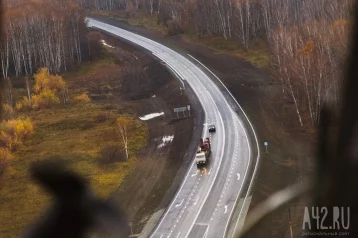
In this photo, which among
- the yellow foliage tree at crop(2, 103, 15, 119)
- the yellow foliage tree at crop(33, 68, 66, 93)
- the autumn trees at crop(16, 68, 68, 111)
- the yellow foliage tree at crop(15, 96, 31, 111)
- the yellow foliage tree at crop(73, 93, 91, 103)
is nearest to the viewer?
the yellow foliage tree at crop(2, 103, 15, 119)

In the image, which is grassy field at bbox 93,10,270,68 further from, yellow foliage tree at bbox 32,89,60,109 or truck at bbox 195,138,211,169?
yellow foliage tree at bbox 32,89,60,109

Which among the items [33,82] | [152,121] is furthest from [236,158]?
[33,82]

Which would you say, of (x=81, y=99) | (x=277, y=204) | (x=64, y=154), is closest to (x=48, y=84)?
(x=81, y=99)

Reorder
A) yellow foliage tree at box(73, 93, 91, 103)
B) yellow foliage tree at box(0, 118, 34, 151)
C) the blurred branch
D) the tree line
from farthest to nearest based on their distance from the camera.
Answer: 1. yellow foliage tree at box(73, 93, 91, 103)
2. yellow foliage tree at box(0, 118, 34, 151)
3. the tree line
4. the blurred branch

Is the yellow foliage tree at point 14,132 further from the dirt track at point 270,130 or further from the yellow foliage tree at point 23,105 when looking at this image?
the dirt track at point 270,130

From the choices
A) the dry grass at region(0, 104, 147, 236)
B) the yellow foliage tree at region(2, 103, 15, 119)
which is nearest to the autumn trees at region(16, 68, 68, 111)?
the dry grass at region(0, 104, 147, 236)
